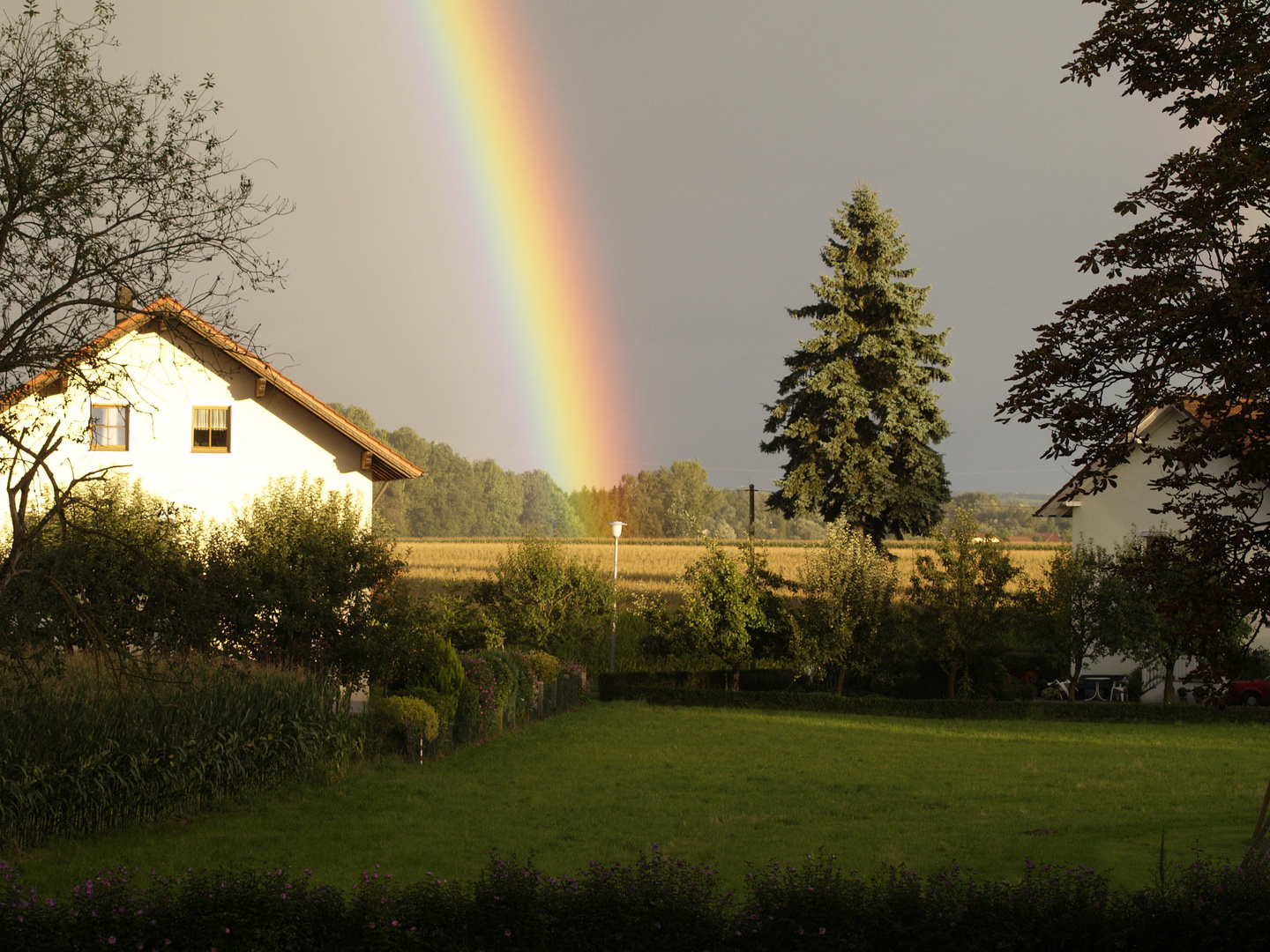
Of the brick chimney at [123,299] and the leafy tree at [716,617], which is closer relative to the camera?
the brick chimney at [123,299]

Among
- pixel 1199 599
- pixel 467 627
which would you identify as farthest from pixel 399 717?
pixel 467 627

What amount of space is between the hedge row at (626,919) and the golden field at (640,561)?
1620 inches

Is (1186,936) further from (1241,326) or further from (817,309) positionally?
(817,309)

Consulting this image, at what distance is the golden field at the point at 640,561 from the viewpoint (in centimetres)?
5575

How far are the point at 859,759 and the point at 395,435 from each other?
117 meters

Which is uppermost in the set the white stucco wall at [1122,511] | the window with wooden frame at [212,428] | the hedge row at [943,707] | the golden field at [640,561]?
the window with wooden frame at [212,428]

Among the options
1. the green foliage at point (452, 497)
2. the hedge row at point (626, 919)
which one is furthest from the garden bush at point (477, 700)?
the green foliage at point (452, 497)

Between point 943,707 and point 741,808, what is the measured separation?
53.4ft

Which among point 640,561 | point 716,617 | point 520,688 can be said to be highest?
point 716,617

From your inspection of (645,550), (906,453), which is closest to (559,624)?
(906,453)

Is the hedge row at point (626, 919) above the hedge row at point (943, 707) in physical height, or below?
above

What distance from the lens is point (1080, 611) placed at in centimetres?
2998

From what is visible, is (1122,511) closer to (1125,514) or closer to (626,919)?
(1125,514)

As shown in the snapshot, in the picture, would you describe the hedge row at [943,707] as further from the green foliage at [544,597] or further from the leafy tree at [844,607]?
the green foliage at [544,597]
